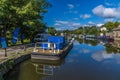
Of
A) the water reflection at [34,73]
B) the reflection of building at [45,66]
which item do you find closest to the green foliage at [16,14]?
the reflection of building at [45,66]

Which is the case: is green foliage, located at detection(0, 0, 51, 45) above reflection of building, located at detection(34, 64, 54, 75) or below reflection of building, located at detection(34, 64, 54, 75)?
above

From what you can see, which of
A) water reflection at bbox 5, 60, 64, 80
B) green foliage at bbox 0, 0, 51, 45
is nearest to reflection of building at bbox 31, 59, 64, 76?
water reflection at bbox 5, 60, 64, 80

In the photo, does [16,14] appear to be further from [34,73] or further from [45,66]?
[34,73]

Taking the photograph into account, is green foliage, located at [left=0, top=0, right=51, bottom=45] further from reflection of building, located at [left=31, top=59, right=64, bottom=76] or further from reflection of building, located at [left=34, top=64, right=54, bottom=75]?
reflection of building, located at [left=34, top=64, right=54, bottom=75]

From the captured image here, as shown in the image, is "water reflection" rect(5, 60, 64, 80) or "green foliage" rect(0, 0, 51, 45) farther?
"green foliage" rect(0, 0, 51, 45)

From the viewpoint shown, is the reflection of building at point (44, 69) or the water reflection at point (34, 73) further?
the reflection of building at point (44, 69)

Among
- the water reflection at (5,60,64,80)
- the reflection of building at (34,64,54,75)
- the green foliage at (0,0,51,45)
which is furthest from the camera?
the green foliage at (0,0,51,45)

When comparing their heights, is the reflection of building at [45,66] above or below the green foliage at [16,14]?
below

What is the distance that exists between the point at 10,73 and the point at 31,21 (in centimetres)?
1726

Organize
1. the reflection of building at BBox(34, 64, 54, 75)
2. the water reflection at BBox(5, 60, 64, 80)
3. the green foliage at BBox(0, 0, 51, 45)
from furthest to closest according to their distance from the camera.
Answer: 1. the green foliage at BBox(0, 0, 51, 45)
2. the reflection of building at BBox(34, 64, 54, 75)
3. the water reflection at BBox(5, 60, 64, 80)

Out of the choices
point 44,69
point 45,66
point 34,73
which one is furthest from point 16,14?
point 34,73

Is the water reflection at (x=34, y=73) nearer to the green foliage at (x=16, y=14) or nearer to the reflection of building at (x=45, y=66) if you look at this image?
the reflection of building at (x=45, y=66)

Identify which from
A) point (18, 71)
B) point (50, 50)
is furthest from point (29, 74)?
point (50, 50)

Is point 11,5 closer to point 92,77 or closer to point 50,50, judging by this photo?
point 50,50
